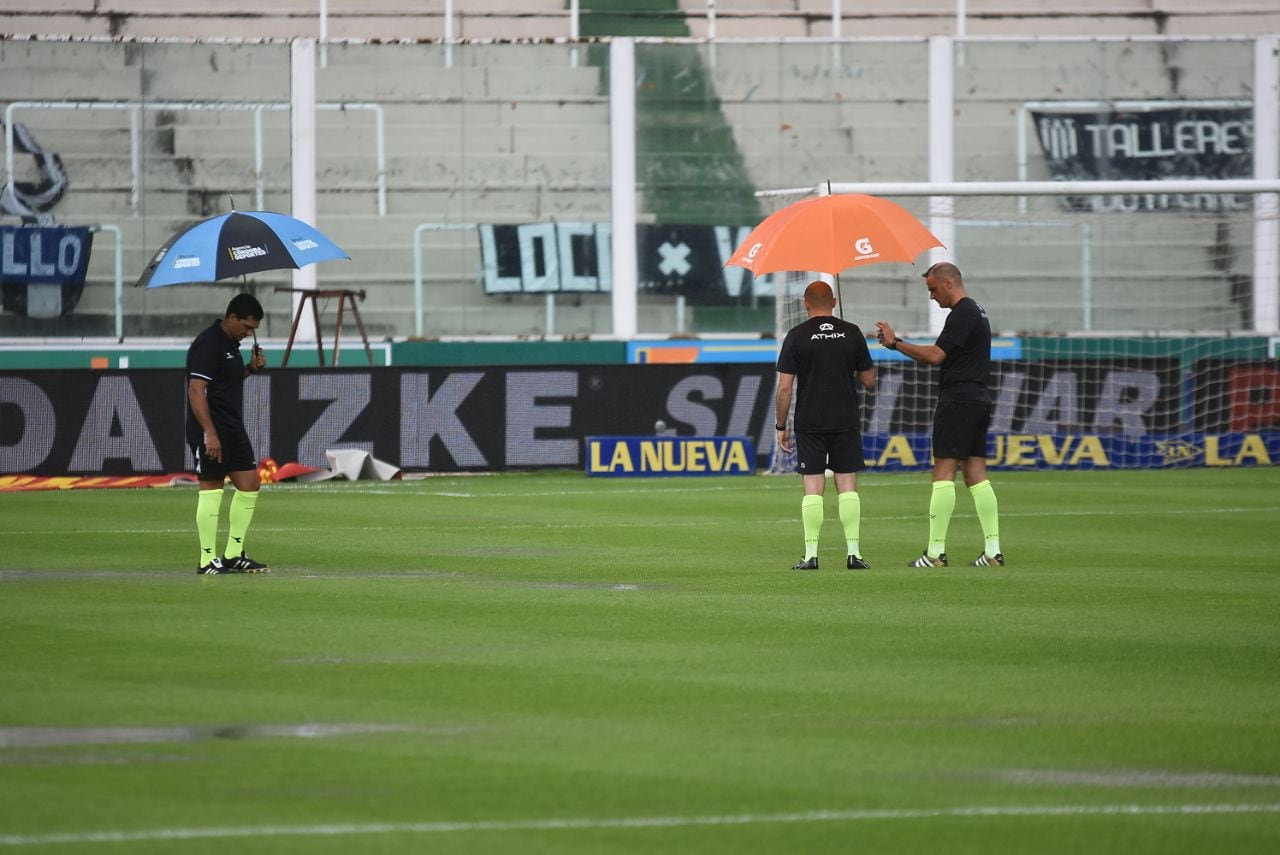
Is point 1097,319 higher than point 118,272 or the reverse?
the reverse

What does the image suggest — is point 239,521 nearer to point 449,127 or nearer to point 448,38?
point 449,127

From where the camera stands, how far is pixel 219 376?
13688mm

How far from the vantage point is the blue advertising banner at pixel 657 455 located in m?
25.3

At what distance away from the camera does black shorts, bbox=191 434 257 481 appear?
45.2 ft

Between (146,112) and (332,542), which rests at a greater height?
(146,112)

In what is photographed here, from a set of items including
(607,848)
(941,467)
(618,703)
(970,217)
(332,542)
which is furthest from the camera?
(970,217)

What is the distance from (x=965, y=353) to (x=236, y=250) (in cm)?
519

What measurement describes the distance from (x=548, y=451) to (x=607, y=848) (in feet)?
64.5

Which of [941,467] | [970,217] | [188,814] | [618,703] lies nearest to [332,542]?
[941,467]

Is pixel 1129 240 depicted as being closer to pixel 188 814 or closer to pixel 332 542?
pixel 332 542

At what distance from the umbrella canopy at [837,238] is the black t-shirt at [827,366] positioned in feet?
1.48

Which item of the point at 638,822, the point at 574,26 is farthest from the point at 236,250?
the point at 574,26

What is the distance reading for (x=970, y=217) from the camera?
100ft

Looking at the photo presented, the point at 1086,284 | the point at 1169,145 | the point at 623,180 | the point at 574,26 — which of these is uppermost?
the point at 574,26
